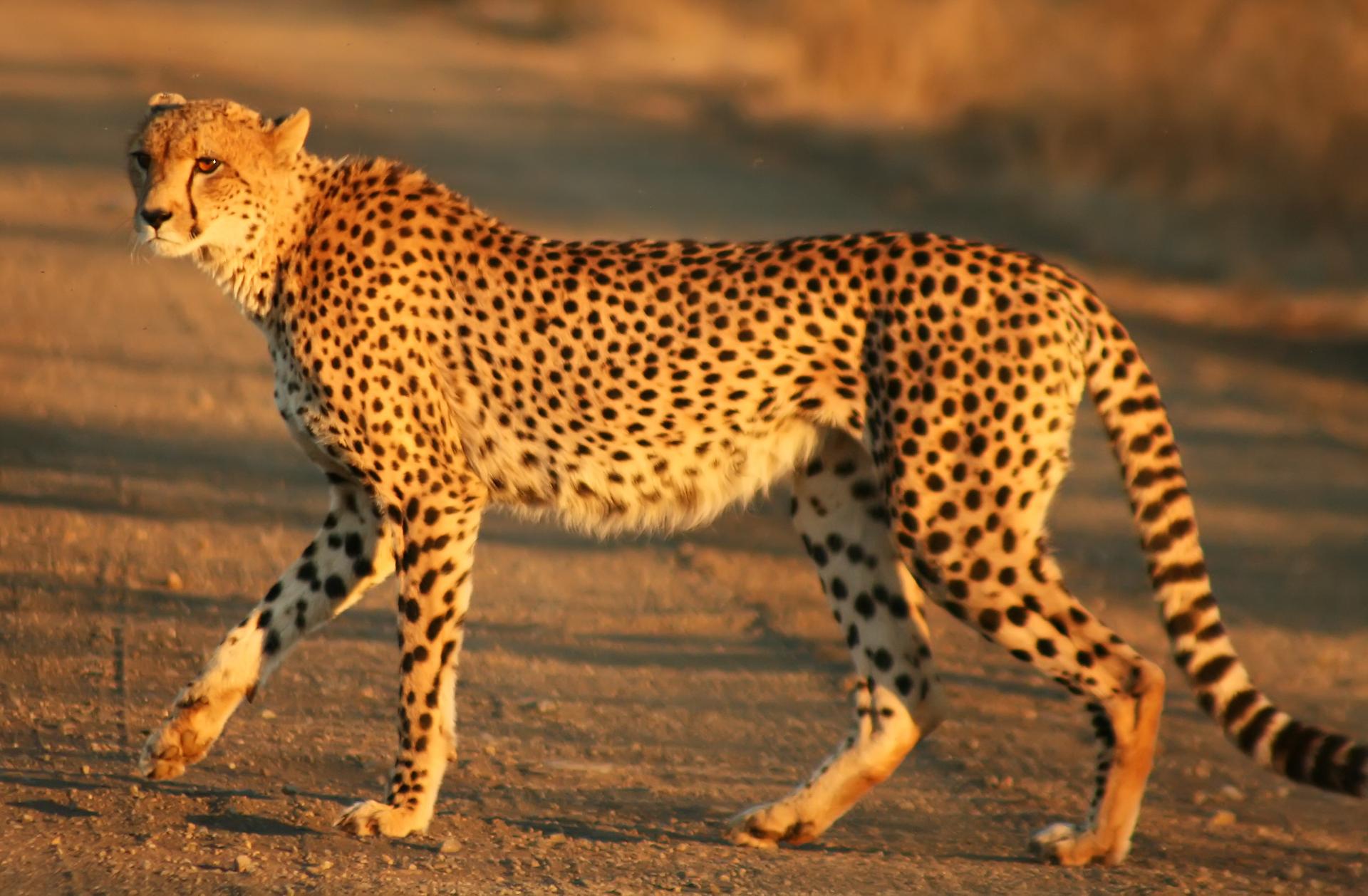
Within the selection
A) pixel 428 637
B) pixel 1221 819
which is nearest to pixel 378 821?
pixel 428 637

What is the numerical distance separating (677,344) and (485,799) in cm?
118

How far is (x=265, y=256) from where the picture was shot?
16.0ft

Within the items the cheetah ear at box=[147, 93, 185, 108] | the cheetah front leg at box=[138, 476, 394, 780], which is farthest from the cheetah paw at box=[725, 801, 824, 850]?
the cheetah ear at box=[147, 93, 185, 108]

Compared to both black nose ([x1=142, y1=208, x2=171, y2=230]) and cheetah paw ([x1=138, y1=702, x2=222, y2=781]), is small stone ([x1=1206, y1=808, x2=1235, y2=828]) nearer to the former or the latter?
cheetah paw ([x1=138, y1=702, x2=222, y2=781])

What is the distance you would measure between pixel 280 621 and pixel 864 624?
4.67 feet

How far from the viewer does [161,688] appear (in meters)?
5.37

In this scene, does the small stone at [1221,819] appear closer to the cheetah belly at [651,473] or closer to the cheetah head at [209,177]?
the cheetah belly at [651,473]

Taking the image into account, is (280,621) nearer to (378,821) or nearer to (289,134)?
(378,821)

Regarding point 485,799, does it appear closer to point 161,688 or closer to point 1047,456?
point 161,688

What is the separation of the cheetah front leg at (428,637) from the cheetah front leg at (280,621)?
0.39ft

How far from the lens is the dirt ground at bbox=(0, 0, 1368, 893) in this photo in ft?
14.5

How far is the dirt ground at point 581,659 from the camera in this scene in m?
4.41

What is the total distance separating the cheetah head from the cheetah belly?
77 cm

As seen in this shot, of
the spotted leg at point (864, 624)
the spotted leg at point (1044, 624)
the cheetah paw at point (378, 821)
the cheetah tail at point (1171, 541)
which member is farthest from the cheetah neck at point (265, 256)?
the cheetah tail at point (1171, 541)
